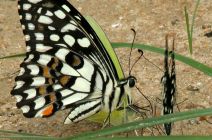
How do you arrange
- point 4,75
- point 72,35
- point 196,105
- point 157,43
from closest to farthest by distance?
1. point 72,35
2. point 196,105
3. point 4,75
4. point 157,43

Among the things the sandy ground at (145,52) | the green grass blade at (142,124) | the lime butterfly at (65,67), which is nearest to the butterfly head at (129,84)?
the lime butterfly at (65,67)

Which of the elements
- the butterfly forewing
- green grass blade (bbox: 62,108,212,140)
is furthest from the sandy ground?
green grass blade (bbox: 62,108,212,140)

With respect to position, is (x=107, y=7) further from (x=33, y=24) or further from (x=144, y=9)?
(x=33, y=24)

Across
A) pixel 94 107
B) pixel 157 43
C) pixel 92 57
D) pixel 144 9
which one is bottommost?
pixel 94 107

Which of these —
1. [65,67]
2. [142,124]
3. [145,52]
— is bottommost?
[142,124]

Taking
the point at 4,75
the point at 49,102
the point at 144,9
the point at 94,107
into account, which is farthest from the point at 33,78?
the point at 144,9

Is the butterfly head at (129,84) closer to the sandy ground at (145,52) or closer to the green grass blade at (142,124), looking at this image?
the sandy ground at (145,52)

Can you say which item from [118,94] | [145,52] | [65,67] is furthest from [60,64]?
[145,52]

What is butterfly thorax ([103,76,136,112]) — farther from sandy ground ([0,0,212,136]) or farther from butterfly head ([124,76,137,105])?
sandy ground ([0,0,212,136])

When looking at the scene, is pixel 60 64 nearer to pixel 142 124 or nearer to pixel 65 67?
pixel 65 67
